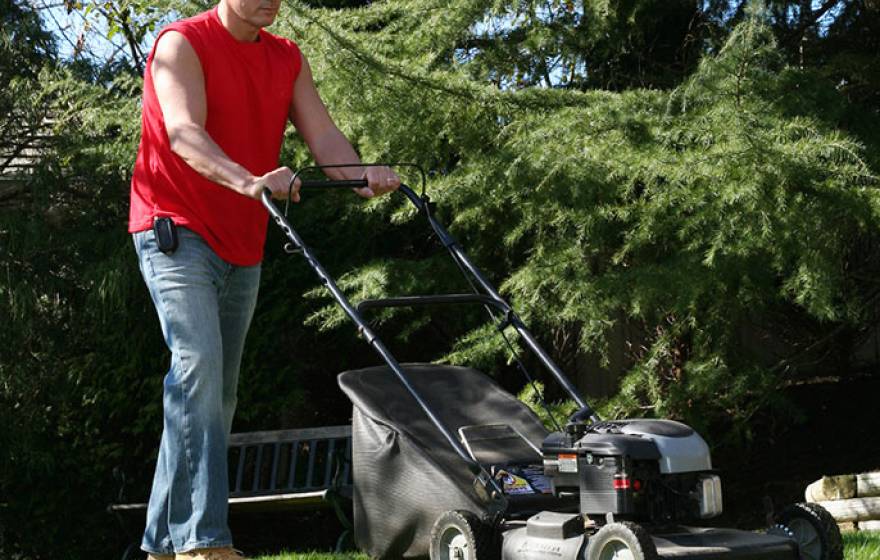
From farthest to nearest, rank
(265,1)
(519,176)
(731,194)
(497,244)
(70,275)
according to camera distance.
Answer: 1. (70,275)
2. (497,244)
3. (519,176)
4. (731,194)
5. (265,1)

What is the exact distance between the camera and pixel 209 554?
300cm

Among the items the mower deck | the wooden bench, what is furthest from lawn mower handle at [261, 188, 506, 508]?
the wooden bench

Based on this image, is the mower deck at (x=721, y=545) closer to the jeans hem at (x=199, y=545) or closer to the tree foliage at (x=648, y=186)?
the jeans hem at (x=199, y=545)

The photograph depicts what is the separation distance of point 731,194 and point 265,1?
1821mm

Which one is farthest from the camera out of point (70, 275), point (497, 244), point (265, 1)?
point (70, 275)

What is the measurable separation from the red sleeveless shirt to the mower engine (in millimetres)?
997

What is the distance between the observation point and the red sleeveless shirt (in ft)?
10.6

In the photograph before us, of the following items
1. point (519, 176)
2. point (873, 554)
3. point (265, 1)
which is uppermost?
point (265, 1)

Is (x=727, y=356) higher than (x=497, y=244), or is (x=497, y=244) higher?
(x=497, y=244)

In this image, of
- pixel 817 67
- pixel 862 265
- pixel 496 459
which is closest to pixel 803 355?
pixel 862 265

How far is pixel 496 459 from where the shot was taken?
3.63m

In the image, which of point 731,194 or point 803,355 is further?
point 803,355

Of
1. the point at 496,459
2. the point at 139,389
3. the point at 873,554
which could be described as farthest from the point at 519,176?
the point at 139,389

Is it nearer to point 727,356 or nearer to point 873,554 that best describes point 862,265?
point 727,356
